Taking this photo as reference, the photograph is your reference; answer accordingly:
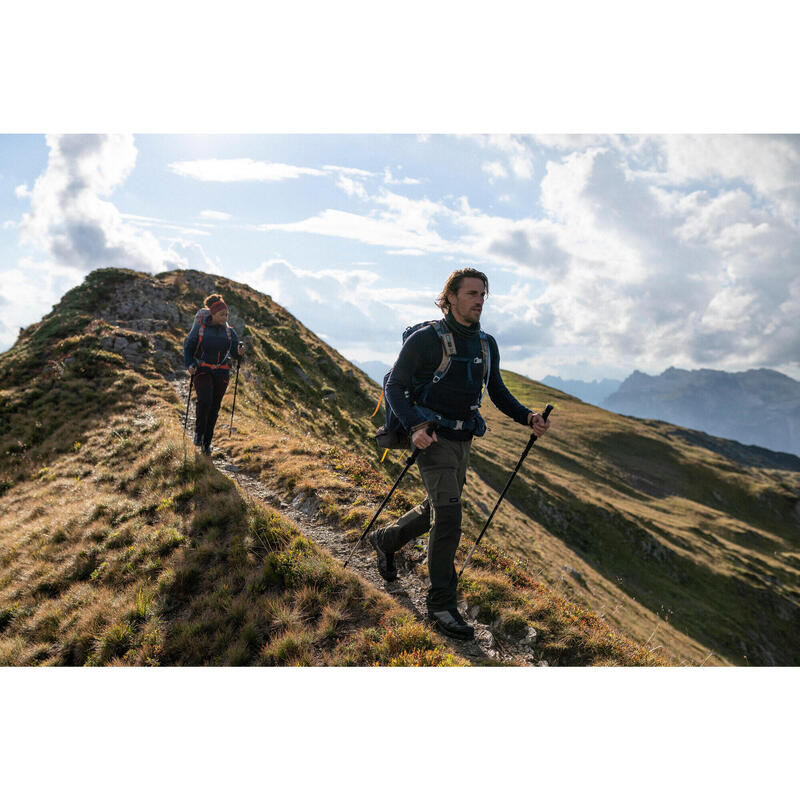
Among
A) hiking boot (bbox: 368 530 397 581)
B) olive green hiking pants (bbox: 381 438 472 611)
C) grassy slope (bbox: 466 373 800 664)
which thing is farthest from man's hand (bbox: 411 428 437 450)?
grassy slope (bbox: 466 373 800 664)

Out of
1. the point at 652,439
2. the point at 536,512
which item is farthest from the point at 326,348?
the point at 652,439

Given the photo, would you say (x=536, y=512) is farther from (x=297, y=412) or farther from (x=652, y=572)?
(x=297, y=412)

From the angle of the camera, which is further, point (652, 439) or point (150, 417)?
point (652, 439)

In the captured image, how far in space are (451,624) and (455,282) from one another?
4317 mm

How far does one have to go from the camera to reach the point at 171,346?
23.4 m

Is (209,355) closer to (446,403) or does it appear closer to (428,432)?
(446,403)

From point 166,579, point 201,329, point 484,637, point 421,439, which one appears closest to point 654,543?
point 484,637

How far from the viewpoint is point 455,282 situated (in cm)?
541

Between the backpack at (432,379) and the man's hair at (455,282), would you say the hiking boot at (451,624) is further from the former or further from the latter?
the man's hair at (455,282)

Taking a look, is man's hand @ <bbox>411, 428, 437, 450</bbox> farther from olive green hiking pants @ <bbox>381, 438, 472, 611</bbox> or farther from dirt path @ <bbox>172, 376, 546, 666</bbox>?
dirt path @ <bbox>172, 376, 546, 666</bbox>

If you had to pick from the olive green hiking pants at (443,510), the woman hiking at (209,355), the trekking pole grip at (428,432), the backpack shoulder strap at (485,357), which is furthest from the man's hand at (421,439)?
the woman hiking at (209,355)

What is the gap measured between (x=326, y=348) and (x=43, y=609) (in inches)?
1602

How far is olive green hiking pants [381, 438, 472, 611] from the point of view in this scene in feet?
16.7

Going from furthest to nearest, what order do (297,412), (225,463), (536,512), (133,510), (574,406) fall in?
(574,406) < (536,512) < (297,412) < (225,463) < (133,510)
